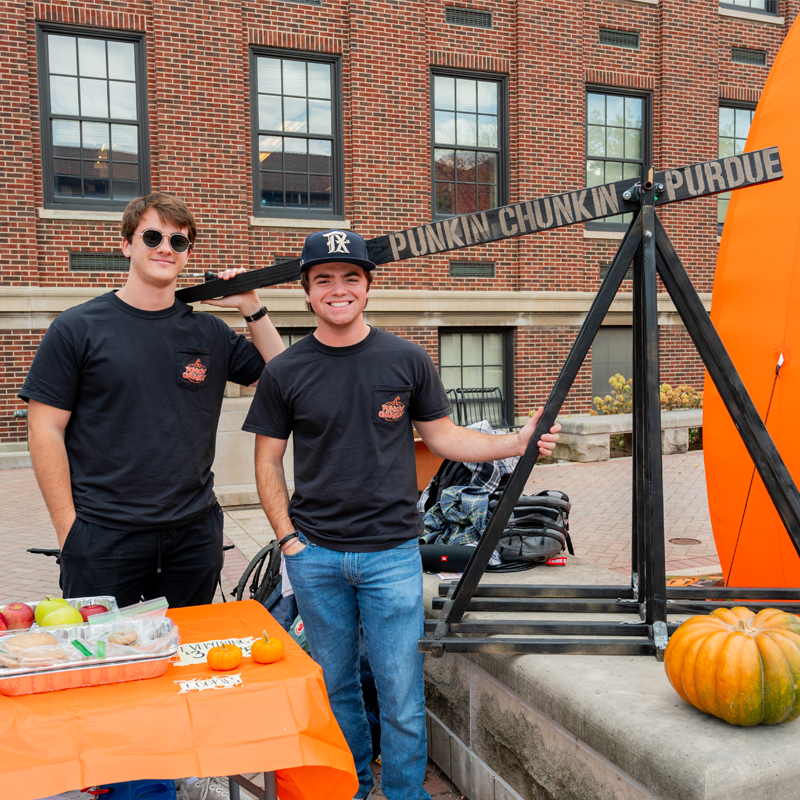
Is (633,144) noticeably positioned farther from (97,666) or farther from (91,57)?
(97,666)

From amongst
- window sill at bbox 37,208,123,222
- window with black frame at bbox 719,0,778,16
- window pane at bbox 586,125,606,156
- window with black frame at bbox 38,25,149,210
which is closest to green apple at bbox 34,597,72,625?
window sill at bbox 37,208,123,222

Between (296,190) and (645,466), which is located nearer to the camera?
(645,466)

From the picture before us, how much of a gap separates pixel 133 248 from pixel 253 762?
68.2 inches

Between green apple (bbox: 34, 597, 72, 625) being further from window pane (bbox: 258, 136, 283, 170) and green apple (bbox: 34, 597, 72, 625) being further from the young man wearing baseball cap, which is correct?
window pane (bbox: 258, 136, 283, 170)

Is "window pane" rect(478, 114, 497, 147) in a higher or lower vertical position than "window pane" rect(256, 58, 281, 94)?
lower

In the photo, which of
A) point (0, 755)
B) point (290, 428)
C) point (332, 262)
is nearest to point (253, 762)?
point (0, 755)

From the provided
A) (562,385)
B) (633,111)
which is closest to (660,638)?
(562,385)

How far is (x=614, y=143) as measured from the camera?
14562mm

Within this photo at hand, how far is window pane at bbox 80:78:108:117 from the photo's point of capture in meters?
11.3

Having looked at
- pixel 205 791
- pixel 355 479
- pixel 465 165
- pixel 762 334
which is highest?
pixel 465 165

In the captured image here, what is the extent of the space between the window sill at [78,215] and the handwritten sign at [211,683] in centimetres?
1040

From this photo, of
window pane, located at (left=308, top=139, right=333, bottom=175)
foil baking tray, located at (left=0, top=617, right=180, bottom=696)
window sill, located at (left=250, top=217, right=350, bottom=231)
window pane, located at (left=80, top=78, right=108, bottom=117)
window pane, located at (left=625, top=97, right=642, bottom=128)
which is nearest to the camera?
foil baking tray, located at (left=0, top=617, right=180, bottom=696)

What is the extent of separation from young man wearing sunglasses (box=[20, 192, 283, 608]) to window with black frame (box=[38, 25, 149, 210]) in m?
9.54

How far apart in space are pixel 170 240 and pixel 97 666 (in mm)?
1422
